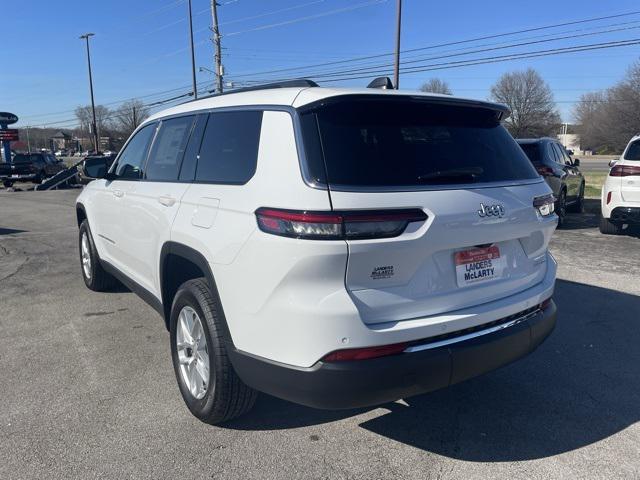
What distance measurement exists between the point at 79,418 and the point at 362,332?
1.99m

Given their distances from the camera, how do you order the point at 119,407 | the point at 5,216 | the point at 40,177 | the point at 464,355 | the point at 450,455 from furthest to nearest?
the point at 40,177 < the point at 5,216 < the point at 119,407 < the point at 450,455 < the point at 464,355

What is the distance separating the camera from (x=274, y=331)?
8.05ft

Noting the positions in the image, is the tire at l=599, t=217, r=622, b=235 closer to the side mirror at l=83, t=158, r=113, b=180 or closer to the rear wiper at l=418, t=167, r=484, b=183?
the rear wiper at l=418, t=167, r=484, b=183

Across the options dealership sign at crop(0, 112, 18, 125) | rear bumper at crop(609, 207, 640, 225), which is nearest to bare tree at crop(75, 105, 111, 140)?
dealership sign at crop(0, 112, 18, 125)

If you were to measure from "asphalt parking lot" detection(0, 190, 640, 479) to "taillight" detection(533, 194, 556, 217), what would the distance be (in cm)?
124

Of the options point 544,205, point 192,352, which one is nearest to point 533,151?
point 544,205

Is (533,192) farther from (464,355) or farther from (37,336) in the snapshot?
(37,336)

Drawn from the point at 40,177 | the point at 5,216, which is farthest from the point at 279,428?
the point at 40,177

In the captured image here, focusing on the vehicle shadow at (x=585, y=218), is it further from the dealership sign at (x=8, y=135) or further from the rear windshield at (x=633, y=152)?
the dealership sign at (x=8, y=135)

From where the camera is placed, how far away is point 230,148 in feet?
9.93

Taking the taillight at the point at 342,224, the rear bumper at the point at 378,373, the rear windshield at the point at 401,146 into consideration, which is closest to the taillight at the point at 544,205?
the rear windshield at the point at 401,146

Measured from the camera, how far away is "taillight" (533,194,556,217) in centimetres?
303

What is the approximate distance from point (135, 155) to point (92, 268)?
1.79m

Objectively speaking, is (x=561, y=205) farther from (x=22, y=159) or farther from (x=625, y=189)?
(x=22, y=159)
